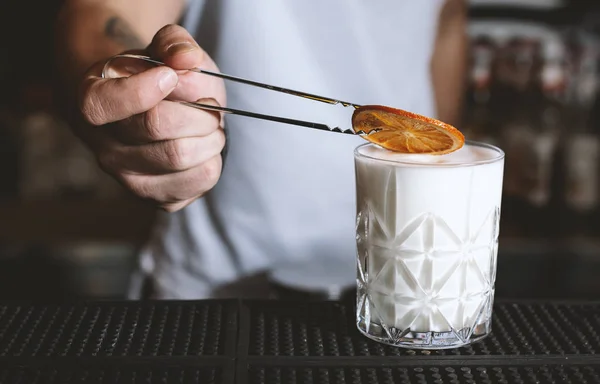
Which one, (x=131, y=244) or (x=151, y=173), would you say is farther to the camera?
(x=131, y=244)

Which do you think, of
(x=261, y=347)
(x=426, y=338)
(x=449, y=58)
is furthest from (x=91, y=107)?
(x=449, y=58)

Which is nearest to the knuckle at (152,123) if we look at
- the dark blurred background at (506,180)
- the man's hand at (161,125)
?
the man's hand at (161,125)

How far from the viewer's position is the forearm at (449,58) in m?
1.64

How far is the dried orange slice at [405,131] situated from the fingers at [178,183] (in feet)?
0.73

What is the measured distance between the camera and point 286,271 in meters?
1.39

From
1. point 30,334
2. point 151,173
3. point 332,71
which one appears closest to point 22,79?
point 332,71

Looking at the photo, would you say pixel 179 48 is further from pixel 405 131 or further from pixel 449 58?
pixel 449 58

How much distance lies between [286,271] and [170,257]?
218 millimetres

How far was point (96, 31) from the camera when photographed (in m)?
1.16

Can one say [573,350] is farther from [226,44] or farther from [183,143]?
[226,44]

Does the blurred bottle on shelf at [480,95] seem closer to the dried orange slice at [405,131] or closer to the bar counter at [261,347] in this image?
the bar counter at [261,347]

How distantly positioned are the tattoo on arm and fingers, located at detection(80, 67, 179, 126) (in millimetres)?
278

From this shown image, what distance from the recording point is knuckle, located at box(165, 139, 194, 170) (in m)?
0.89

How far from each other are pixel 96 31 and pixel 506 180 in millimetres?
1235
